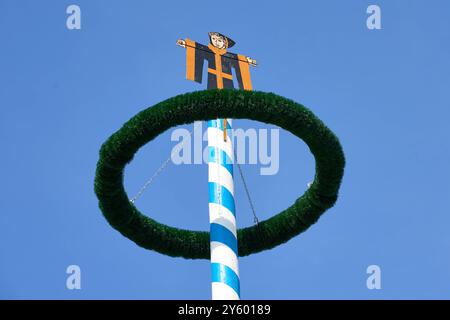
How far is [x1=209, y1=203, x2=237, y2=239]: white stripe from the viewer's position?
15141mm

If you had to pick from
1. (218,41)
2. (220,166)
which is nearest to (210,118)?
(220,166)

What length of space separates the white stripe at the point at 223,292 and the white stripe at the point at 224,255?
0.41m

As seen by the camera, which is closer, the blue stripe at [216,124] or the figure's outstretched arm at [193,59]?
the blue stripe at [216,124]

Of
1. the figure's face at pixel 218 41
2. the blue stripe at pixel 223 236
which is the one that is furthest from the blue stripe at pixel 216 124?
the figure's face at pixel 218 41

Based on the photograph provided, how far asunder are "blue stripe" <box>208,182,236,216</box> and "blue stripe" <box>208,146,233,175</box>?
42cm

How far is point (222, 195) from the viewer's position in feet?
50.7

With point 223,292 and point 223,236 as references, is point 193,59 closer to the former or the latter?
point 223,236

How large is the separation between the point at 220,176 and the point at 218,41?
355 centimetres

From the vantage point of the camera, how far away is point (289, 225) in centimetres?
1602

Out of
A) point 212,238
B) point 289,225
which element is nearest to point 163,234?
point 212,238

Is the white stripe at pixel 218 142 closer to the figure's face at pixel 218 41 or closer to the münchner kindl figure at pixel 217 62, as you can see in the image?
the münchner kindl figure at pixel 217 62

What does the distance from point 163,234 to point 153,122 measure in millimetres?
3004

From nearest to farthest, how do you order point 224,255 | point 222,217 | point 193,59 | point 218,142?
point 224,255 → point 222,217 → point 218,142 → point 193,59

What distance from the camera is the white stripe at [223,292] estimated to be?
46.5ft
